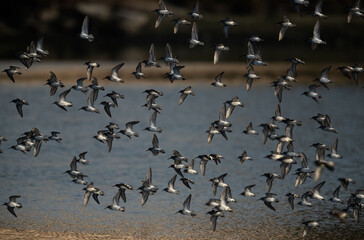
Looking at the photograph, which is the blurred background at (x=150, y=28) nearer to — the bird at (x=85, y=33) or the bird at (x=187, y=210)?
the bird at (x=85, y=33)

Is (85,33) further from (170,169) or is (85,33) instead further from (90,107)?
(170,169)

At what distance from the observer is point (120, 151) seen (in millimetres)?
43844

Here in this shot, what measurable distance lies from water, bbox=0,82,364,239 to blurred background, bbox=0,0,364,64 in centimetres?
3172

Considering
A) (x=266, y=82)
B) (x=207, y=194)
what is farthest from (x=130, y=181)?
(x=266, y=82)

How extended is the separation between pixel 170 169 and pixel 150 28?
7800cm

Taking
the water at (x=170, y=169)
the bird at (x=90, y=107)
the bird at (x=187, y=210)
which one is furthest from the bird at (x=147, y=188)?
the bird at (x=90, y=107)

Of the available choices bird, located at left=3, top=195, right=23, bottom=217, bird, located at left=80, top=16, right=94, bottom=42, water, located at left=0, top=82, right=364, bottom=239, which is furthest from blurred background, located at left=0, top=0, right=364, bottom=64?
bird, located at left=3, top=195, right=23, bottom=217

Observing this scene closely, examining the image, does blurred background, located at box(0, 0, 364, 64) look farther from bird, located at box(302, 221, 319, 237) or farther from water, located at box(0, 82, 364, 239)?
bird, located at box(302, 221, 319, 237)

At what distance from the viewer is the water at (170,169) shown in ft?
96.6

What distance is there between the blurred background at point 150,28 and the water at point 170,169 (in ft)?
104

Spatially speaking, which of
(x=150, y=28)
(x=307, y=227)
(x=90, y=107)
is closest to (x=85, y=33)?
(x=90, y=107)

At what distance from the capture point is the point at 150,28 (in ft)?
379

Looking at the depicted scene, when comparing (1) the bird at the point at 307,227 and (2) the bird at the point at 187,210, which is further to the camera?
(2) the bird at the point at 187,210

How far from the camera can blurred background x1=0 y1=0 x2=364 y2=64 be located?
98125mm
